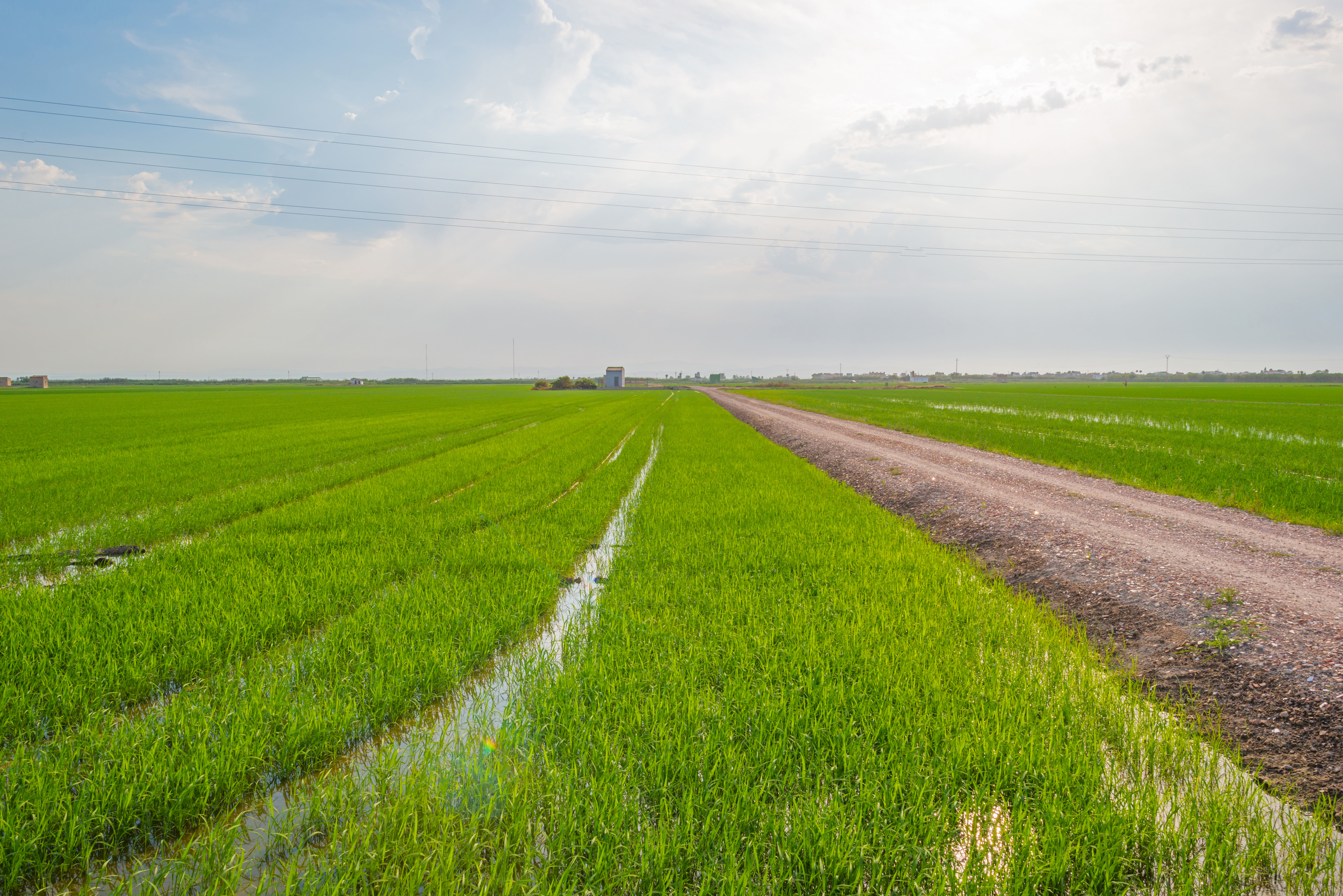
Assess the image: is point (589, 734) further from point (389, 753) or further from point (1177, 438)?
point (1177, 438)

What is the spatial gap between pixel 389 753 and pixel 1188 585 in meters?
8.48

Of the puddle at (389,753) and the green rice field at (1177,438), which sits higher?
the green rice field at (1177,438)

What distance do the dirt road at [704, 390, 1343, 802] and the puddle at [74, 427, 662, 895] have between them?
5.08 metres

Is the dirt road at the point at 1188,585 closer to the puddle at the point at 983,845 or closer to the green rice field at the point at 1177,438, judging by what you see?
the green rice field at the point at 1177,438

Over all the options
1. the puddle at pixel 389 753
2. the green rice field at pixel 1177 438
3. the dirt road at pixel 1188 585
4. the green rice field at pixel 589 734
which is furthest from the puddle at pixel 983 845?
the green rice field at pixel 1177 438

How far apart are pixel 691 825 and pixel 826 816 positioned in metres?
0.70

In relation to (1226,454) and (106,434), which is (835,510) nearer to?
(1226,454)

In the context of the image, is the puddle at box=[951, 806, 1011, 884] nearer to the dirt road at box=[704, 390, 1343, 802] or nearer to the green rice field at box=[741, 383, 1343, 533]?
the dirt road at box=[704, 390, 1343, 802]

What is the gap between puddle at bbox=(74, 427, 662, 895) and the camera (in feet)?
9.12

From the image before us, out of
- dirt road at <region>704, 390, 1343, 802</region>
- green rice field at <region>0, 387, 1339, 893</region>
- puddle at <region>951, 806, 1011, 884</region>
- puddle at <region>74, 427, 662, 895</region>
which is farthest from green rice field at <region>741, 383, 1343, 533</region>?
puddle at <region>74, 427, 662, 895</region>

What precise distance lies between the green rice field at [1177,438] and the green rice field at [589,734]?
28.3 feet

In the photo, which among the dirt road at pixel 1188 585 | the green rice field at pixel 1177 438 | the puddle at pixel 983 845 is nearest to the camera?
the puddle at pixel 983 845

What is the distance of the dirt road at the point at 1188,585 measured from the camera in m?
4.42

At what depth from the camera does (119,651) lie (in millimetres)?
4922
